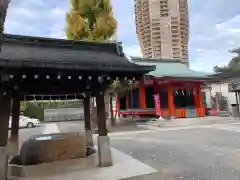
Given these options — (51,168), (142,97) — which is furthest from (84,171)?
(142,97)

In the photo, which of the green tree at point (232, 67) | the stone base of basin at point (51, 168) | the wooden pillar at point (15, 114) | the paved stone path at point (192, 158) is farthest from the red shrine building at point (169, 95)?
the stone base of basin at point (51, 168)

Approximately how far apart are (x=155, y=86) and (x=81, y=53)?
40.8 feet

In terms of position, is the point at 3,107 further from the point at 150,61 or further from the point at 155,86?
the point at 150,61

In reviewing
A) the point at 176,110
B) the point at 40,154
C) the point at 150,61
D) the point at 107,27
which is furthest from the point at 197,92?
the point at 40,154

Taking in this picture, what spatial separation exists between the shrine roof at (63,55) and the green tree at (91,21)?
261 inches

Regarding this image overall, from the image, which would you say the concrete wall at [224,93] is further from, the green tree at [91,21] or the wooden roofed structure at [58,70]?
the wooden roofed structure at [58,70]

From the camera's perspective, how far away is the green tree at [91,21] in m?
13.6

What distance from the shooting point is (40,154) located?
6.33 meters

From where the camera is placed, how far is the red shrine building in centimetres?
1792

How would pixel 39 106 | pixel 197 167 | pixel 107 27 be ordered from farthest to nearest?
pixel 39 106
pixel 107 27
pixel 197 167

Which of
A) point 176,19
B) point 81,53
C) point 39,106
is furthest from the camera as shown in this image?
point 176,19

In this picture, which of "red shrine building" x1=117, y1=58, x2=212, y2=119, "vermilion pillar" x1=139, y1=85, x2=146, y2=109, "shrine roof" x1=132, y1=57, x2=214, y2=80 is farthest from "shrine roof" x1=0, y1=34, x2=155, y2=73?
"shrine roof" x1=132, y1=57, x2=214, y2=80

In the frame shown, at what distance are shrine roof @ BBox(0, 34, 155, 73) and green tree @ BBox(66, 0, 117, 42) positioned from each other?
6620 millimetres

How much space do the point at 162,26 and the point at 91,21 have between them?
22913mm
